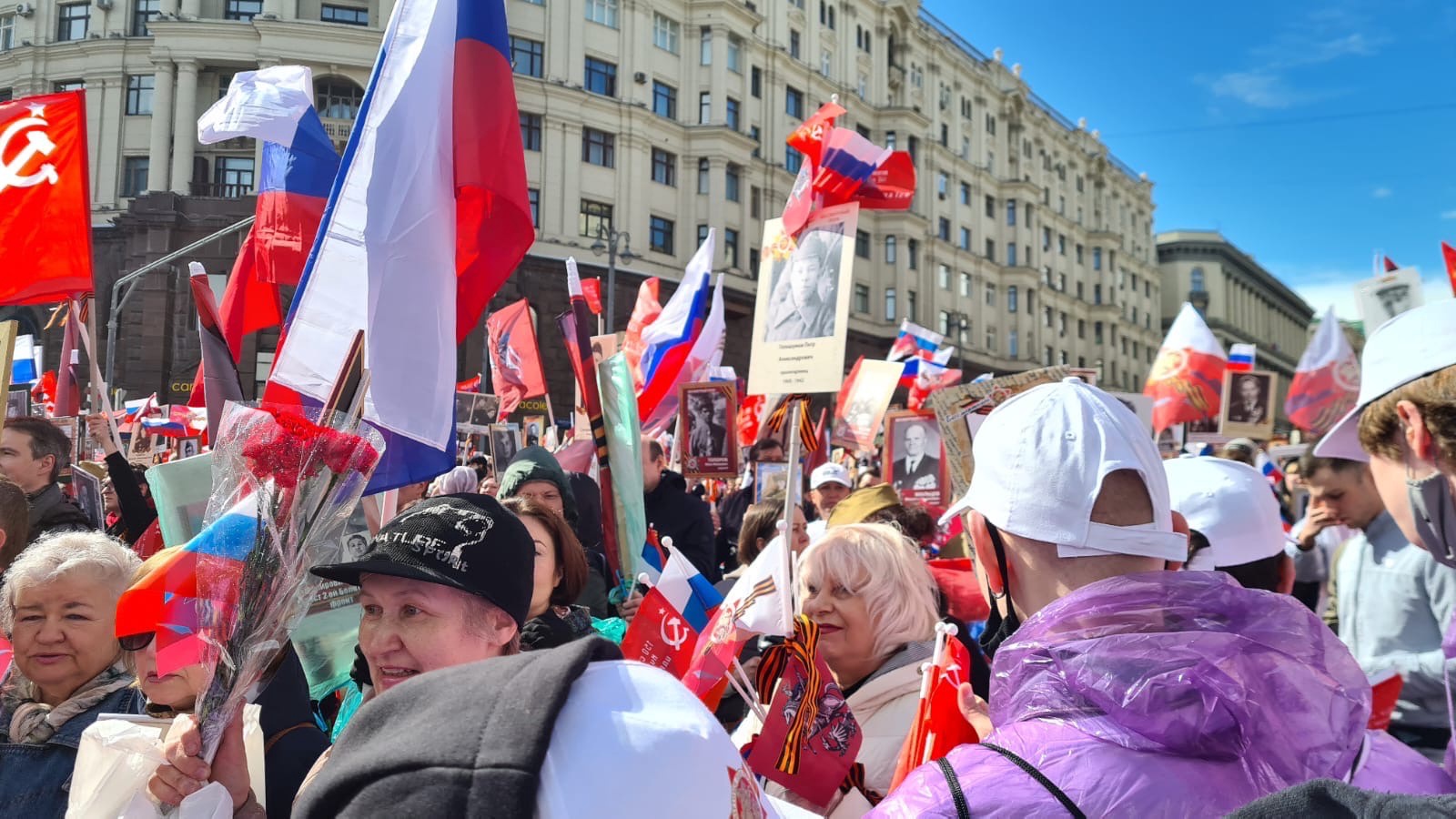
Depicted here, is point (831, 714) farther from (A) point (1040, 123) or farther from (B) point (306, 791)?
(A) point (1040, 123)

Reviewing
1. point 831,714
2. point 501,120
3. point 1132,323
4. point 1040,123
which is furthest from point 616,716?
point 1132,323

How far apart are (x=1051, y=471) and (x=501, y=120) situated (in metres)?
2.85

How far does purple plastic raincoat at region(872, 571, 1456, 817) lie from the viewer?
4.52 ft

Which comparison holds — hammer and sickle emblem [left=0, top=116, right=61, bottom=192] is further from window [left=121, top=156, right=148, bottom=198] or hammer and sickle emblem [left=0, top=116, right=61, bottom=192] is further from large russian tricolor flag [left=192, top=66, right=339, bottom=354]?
window [left=121, top=156, right=148, bottom=198]

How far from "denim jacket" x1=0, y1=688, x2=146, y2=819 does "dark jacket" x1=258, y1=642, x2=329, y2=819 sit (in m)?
0.39

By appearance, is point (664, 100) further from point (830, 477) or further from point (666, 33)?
point (830, 477)

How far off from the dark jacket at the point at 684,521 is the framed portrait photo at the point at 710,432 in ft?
6.58

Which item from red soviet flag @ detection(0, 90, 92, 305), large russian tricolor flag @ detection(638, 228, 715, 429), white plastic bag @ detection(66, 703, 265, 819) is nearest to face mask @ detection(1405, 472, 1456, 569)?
white plastic bag @ detection(66, 703, 265, 819)

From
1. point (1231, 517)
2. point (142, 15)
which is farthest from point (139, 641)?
point (142, 15)

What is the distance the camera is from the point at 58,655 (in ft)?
8.44

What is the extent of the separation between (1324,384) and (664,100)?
29976 mm

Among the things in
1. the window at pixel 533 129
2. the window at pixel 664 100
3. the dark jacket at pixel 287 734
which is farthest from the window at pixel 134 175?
the dark jacket at pixel 287 734

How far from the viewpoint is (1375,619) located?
3.46 metres

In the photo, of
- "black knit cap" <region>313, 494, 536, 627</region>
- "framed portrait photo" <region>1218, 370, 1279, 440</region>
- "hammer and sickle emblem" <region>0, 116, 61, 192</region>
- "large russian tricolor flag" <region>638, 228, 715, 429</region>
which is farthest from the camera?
"framed portrait photo" <region>1218, 370, 1279, 440</region>
